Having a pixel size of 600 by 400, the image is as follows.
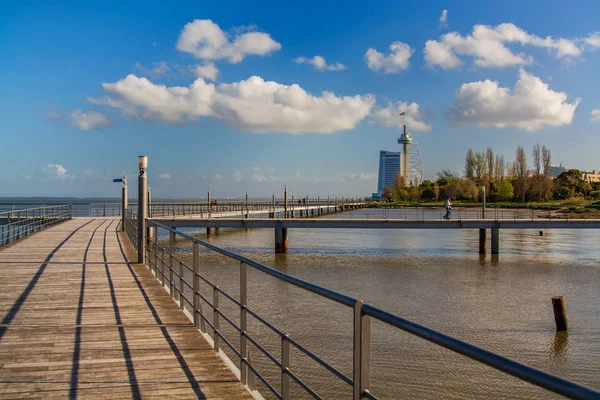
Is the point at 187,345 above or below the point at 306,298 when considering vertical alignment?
above

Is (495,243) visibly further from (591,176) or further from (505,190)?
(591,176)

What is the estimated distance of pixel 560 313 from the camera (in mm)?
12469

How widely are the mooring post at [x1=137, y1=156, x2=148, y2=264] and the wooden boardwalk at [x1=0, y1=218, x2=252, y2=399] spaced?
133 cm

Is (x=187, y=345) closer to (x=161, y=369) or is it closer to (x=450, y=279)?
(x=161, y=369)

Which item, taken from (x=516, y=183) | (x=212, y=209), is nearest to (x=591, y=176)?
(x=516, y=183)

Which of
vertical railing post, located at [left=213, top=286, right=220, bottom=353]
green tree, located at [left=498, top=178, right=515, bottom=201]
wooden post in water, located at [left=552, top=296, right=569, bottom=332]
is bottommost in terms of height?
wooden post in water, located at [left=552, top=296, right=569, bottom=332]

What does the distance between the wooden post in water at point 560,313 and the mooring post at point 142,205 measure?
9830 millimetres

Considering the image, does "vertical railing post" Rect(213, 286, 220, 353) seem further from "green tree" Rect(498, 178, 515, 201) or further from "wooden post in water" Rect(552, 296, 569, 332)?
"green tree" Rect(498, 178, 515, 201)

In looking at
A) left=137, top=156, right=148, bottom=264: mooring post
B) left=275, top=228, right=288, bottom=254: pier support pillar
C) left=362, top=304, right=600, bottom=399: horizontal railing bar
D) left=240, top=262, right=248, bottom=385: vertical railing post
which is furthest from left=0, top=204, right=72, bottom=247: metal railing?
left=362, top=304, right=600, bottom=399: horizontal railing bar

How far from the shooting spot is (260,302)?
588 inches

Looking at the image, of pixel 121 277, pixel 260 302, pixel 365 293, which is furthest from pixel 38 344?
pixel 365 293

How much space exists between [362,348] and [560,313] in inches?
470

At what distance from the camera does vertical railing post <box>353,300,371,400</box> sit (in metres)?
2.41

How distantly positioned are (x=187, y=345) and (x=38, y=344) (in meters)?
1.51
